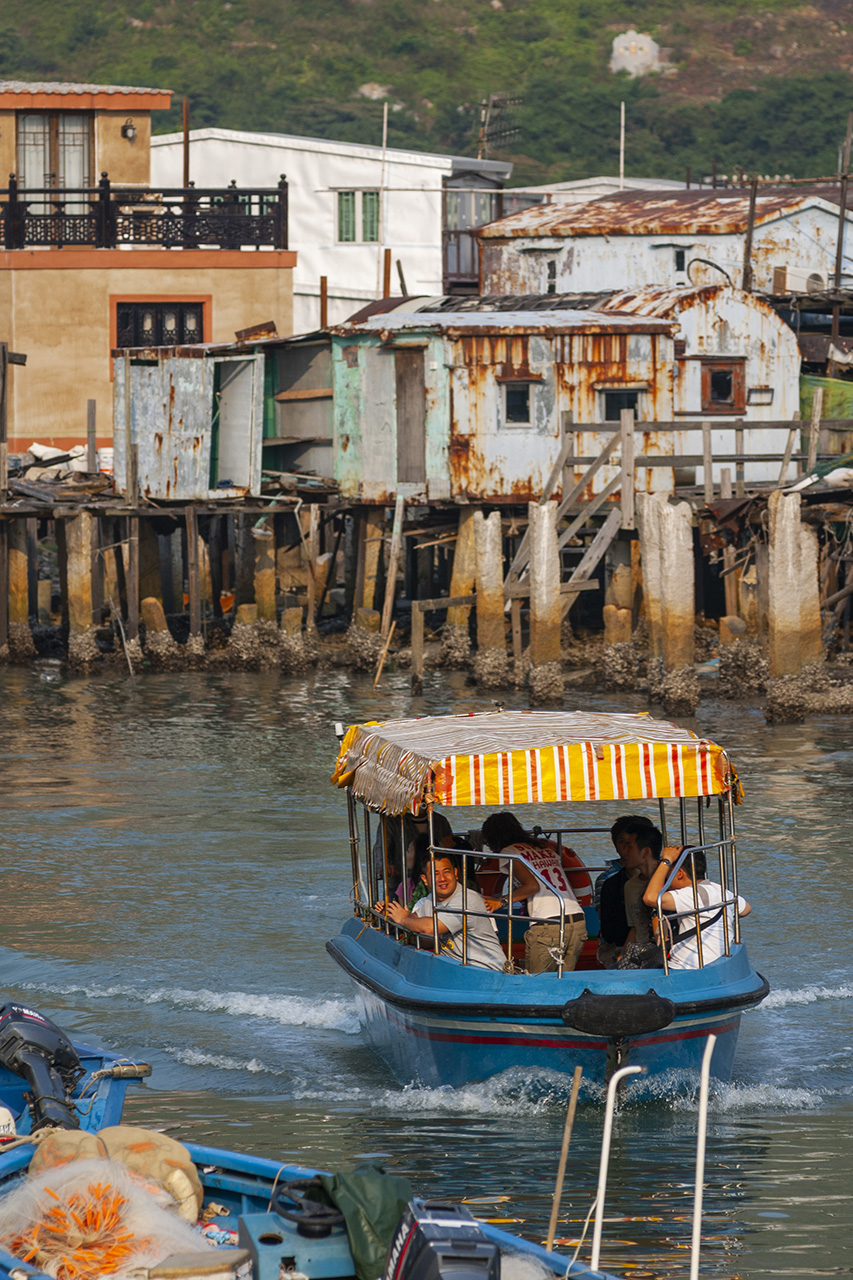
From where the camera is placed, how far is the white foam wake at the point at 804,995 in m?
13.2

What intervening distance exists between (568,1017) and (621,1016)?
11.1 inches

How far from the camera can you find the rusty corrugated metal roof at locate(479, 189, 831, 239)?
38562 mm

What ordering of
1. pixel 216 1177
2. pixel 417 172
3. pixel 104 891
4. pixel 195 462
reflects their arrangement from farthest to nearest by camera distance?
pixel 417 172, pixel 195 462, pixel 104 891, pixel 216 1177

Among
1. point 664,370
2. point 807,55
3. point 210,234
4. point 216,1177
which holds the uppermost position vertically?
point 807,55

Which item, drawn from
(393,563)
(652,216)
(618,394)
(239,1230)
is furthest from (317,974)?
(652,216)

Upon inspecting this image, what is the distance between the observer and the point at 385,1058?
37.4 ft

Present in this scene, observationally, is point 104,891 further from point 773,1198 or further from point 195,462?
point 195,462

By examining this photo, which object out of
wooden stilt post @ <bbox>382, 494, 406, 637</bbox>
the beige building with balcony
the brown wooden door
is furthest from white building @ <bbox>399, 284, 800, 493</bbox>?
the beige building with balcony

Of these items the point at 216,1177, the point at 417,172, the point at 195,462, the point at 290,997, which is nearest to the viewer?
the point at 216,1177

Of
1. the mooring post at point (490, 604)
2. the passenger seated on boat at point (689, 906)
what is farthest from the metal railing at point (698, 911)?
the mooring post at point (490, 604)

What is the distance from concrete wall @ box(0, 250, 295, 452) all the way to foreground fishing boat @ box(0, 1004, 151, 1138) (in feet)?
91.1

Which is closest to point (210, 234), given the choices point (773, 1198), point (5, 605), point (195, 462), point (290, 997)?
point (195, 462)

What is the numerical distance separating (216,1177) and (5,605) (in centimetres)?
2196

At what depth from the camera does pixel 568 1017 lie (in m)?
9.62
